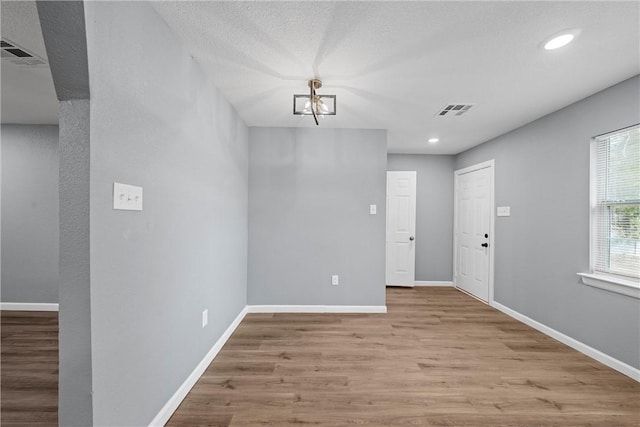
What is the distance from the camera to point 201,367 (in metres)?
2.30

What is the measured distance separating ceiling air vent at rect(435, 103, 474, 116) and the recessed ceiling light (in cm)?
107

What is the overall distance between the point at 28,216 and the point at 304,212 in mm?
3879

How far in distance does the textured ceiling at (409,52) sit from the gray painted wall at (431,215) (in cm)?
222

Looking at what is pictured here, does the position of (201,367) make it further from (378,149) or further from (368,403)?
(378,149)

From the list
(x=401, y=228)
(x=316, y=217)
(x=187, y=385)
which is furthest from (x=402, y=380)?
(x=401, y=228)

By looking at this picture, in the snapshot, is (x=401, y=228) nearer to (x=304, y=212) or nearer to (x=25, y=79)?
(x=304, y=212)

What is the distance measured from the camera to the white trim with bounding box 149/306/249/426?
174 centimetres

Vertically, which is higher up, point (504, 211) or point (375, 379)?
point (504, 211)

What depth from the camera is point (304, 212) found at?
382 cm

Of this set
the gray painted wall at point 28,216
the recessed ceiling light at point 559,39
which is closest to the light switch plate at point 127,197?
the recessed ceiling light at point 559,39

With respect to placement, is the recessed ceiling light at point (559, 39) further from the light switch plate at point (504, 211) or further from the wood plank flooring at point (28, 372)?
the wood plank flooring at point (28, 372)

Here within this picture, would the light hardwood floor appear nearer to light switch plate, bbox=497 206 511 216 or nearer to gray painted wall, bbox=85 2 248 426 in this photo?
gray painted wall, bbox=85 2 248 426

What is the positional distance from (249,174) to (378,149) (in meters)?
1.80

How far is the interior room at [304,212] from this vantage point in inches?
52.9
